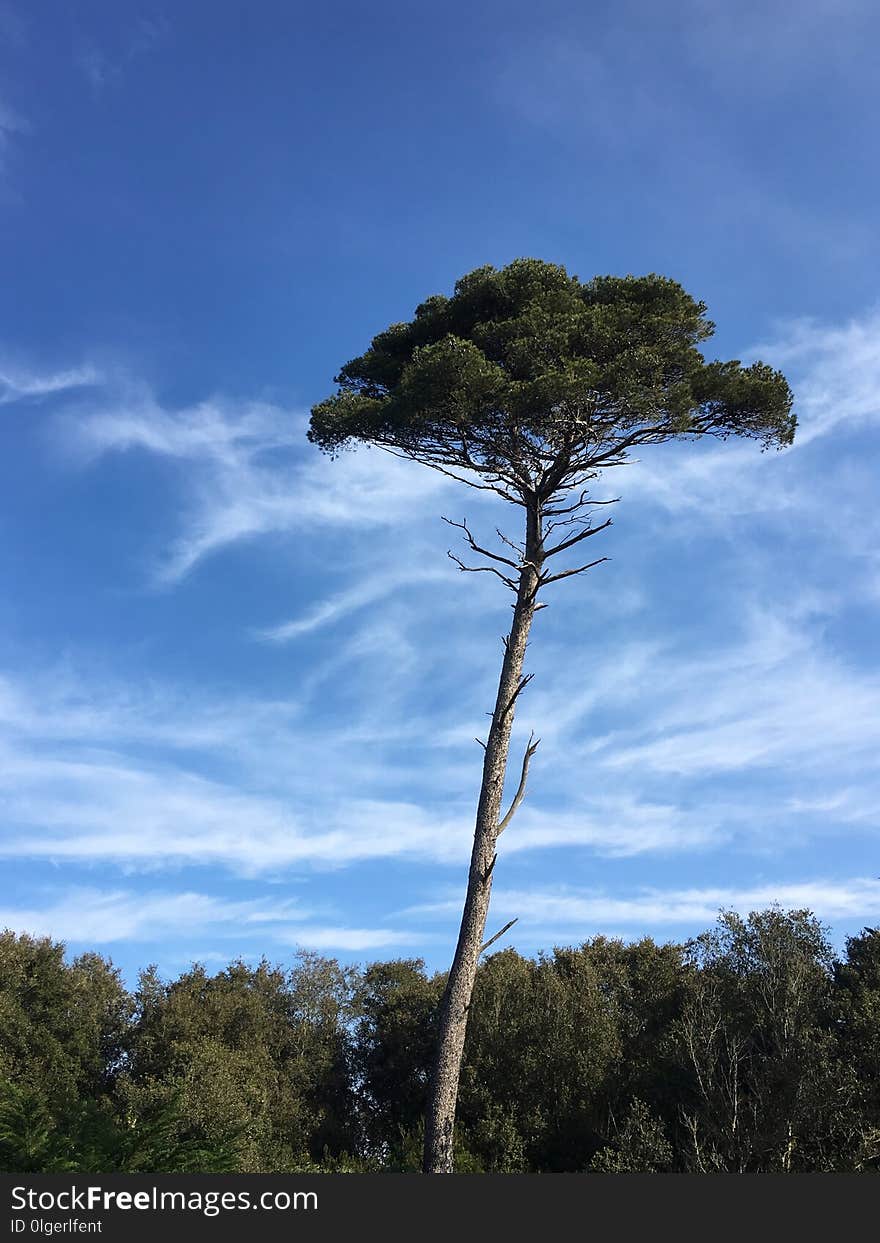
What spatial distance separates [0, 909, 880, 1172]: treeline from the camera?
832 inches

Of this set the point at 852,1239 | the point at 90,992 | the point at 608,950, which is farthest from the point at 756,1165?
the point at 90,992

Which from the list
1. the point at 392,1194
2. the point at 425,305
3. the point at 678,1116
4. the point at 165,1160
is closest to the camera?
the point at 392,1194

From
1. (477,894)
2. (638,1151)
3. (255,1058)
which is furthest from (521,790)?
(255,1058)

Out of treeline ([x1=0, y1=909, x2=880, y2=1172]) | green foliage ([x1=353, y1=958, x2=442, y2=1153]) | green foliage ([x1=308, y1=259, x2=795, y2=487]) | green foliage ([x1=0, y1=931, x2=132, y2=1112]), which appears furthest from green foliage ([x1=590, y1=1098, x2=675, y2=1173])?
green foliage ([x1=0, y1=931, x2=132, y2=1112])

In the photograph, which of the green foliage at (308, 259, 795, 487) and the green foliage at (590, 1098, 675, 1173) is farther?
the green foliage at (590, 1098, 675, 1173)

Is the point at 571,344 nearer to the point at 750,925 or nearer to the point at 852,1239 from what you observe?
the point at 852,1239

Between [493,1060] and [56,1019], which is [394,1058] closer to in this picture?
[493,1060]

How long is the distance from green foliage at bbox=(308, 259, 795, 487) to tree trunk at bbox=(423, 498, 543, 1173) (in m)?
2.14

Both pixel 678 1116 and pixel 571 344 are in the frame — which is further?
pixel 678 1116

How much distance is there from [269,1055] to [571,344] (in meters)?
25.6

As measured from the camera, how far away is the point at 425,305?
60.7 ft

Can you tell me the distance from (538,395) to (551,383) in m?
0.40

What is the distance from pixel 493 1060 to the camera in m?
26.3

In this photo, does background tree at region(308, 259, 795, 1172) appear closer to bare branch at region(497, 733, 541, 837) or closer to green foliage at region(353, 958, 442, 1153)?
bare branch at region(497, 733, 541, 837)
